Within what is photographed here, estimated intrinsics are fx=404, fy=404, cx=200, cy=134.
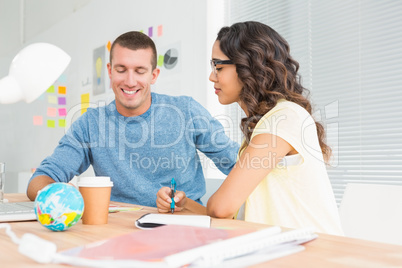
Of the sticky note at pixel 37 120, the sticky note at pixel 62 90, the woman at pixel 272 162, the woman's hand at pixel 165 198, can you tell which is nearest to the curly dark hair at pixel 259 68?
the woman at pixel 272 162

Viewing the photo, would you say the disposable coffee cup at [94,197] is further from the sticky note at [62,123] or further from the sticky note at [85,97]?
the sticky note at [62,123]

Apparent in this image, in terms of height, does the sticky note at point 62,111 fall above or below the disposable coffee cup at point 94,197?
above

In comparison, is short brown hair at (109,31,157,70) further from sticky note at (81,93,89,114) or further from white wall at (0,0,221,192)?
sticky note at (81,93,89,114)

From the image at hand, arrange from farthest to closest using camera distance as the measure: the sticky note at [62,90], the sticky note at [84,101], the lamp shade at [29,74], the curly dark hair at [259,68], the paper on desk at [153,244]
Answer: the sticky note at [62,90] → the sticky note at [84,101] → the curly dark hair at [259,68] → the lamp shade at [29,74] → the paper on desk at [153,244]

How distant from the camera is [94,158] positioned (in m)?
1.75

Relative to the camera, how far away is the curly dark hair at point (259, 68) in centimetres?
131

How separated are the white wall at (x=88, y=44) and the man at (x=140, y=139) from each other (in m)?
0.99

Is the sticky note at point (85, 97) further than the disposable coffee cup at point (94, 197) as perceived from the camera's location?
Yes

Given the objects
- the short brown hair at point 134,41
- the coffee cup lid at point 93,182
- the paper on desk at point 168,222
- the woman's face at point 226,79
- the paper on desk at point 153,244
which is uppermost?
the short brown hair at point 134,41

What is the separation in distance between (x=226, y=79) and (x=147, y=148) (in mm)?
530

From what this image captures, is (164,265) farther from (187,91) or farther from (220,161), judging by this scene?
(187,91)

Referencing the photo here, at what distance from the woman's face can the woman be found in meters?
0.05

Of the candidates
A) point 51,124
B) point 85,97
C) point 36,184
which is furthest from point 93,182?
point 51,124

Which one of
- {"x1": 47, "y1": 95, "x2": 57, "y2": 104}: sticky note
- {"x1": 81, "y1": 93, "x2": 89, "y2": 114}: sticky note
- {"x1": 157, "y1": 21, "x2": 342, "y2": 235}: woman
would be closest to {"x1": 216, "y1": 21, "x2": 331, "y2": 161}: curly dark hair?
{"x1": 157, "y1": 21, "x2": 342, "y2": 235}: woman
